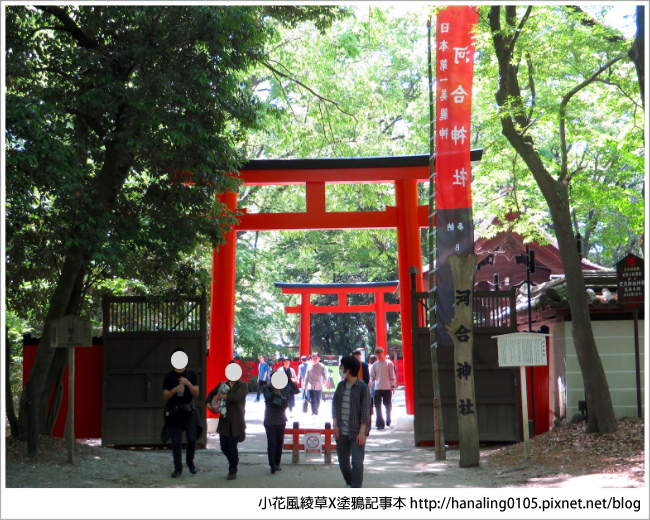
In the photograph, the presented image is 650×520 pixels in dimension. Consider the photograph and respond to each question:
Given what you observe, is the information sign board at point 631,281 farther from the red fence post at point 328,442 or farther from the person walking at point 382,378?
the person walking at point 382,378

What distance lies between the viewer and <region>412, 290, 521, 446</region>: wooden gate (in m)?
11.1

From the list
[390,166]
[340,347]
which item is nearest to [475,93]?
[390,166]

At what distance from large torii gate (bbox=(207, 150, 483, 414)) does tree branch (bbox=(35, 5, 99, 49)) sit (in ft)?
15.9

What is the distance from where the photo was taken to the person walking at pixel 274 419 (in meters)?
8.81

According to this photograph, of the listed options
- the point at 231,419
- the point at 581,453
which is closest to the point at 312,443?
the point at 231,419

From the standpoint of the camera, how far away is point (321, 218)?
48.8 ft

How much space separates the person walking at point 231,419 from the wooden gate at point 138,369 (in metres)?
2.56

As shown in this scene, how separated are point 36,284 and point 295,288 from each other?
49.9 feet

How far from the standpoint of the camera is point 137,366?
11.1m

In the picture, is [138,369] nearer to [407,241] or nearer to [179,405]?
[179,405]

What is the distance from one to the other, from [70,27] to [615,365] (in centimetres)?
988

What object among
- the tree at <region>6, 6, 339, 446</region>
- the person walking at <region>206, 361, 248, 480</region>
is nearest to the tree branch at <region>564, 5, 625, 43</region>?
the tree at <region>6, 6, 339, 446</region>

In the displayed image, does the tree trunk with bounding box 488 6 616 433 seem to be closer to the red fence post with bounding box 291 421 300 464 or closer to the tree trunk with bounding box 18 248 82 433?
the red fence post with bounding box 291 421 300 464

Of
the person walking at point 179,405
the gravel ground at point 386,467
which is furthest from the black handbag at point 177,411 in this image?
the gravel ground at point 386,467
